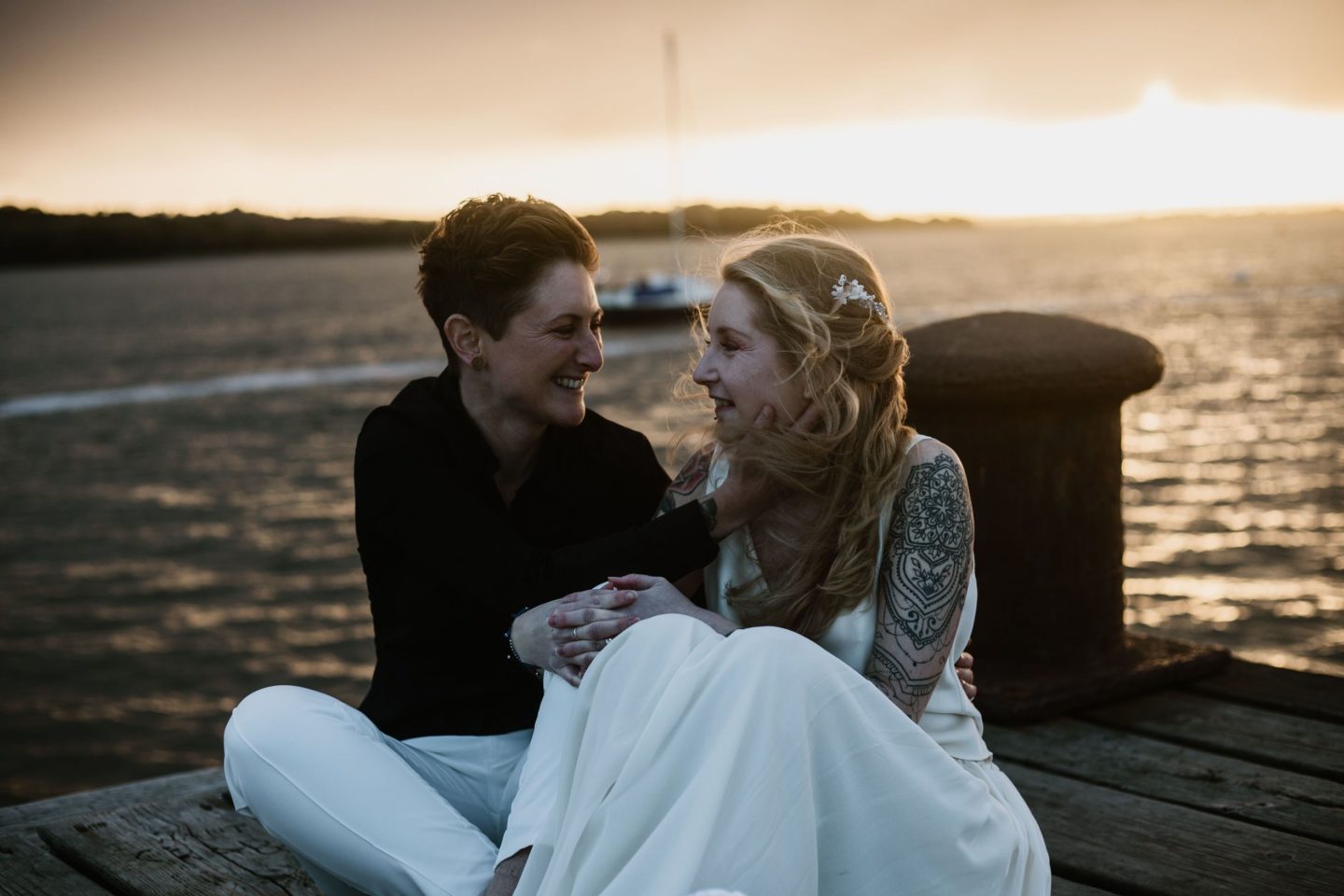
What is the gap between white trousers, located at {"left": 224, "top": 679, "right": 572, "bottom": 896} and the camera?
2396 mm

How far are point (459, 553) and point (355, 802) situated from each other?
1.87 feet

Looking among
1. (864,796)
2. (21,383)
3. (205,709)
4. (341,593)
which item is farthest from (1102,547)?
(21,383)

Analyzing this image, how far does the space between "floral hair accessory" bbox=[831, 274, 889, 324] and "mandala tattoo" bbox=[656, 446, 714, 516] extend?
54 centimetres

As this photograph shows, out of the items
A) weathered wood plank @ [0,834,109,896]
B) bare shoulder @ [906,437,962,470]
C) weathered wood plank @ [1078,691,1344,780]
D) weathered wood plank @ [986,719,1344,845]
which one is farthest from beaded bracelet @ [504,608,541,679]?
weathered wood plank @ [1078,691,1344,780]

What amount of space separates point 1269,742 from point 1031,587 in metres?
0.80

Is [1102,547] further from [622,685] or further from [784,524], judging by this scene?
[622,685]

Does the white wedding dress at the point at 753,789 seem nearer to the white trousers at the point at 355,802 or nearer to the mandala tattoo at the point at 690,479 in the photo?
the white trousers at the point at 355,802

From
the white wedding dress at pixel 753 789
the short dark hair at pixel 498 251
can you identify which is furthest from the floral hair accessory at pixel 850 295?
the white wedding dress at pixel 753 789

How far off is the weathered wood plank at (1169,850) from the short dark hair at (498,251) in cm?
186

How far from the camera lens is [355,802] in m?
2.48

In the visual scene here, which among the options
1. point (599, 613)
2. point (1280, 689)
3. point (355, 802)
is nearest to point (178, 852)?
point (355, 802)

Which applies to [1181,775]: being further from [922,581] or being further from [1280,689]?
[922,581]

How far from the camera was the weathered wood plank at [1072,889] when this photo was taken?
2725 mm

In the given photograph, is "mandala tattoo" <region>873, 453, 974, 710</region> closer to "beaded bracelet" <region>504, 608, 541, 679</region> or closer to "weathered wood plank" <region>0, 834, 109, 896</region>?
"beaded bracelet" <region>504, 608, 541, 679</region>
